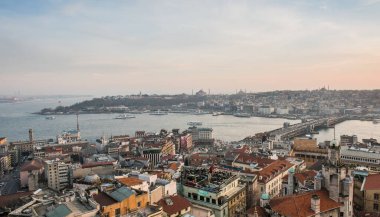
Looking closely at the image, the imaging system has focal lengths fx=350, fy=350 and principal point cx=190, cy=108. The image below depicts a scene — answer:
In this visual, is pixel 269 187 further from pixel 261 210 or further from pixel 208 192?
pixel 261 210

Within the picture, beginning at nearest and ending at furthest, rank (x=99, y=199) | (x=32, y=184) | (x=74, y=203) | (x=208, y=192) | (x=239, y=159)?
(x=74, y=203), (x=99, y=199), (x=208, y=192), (x=239, y=159), (x=32, y=184)

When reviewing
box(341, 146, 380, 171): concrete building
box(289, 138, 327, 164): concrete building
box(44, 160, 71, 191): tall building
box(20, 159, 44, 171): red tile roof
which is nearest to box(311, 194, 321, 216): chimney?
box(341, 146, 380, 171): concrete building

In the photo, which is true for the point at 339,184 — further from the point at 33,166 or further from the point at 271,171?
the point at 33,166

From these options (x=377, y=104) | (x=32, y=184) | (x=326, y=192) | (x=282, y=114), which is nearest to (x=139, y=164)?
(x=32, y=184)

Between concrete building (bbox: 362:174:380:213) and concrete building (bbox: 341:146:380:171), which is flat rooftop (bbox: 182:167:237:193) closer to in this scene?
concrete building (bbox: 362:174:380:213)

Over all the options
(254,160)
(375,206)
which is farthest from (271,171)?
(375,206)

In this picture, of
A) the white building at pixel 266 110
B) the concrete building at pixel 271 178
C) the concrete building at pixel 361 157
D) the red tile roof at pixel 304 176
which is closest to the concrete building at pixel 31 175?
the concrete building at pixel 271 178
